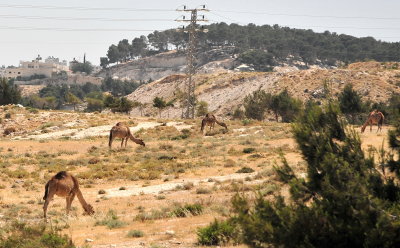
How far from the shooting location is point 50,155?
41531 mm

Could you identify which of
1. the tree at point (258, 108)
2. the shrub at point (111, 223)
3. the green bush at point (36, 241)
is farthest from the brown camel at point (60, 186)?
the tree at point (258, 108)

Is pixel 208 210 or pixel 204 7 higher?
pixel 204 7

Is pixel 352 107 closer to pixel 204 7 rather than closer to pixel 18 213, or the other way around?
pixel 204 7

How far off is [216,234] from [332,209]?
15.0 feet

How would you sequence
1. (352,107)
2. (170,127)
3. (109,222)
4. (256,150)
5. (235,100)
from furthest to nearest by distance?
(235,100)
(352,107)
(170,127)
(256,150)
(109,222)

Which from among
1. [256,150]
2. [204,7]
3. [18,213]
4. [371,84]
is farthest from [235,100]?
[18,213]

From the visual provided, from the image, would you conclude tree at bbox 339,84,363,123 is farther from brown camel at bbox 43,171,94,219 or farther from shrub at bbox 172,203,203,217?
brown camel at bbox 43,171,94,219

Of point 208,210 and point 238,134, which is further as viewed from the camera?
point 238,134

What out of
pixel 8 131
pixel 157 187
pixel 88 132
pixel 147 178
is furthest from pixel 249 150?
pixel 8 131

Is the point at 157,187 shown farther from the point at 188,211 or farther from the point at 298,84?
the point at 298,84

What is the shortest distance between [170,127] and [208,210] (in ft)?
143

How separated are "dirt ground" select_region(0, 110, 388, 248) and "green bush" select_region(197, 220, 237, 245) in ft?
1.68

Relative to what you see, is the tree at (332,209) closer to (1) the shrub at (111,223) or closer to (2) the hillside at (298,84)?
(1) the shrub at (111,223)

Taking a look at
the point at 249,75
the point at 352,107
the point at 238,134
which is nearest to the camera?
the point at 238,134
